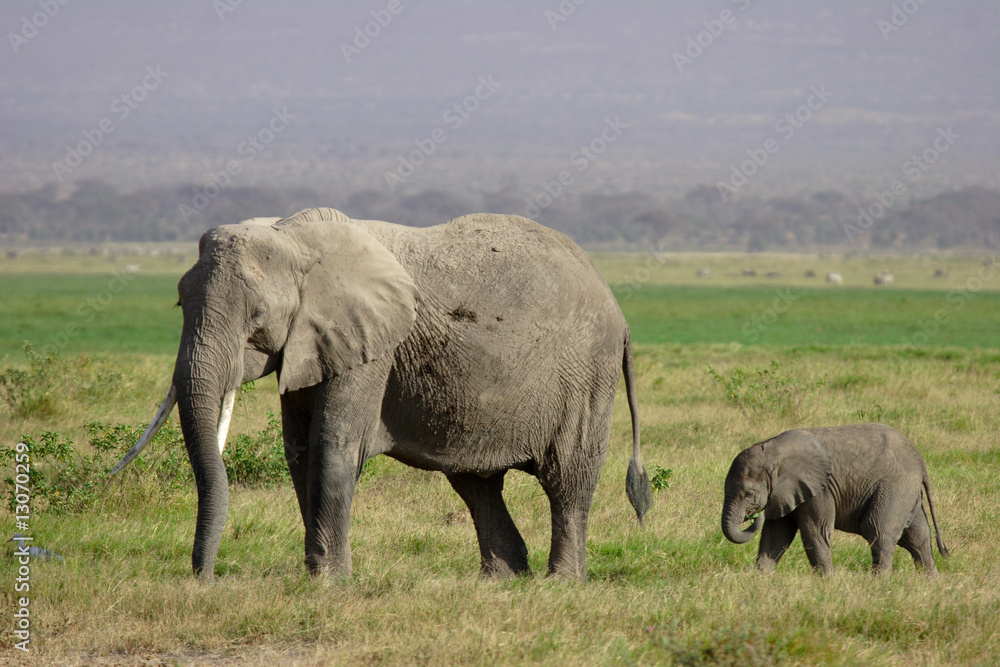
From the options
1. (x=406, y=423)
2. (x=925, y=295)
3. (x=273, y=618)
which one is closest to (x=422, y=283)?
(x=406, y=423)

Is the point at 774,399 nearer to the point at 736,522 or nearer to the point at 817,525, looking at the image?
the point at 817,525

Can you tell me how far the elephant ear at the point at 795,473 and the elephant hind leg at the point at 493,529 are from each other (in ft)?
5.71

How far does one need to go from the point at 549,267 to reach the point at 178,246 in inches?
8006

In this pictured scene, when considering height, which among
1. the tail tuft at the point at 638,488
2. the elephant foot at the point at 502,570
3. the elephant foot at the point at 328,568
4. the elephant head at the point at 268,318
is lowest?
the elephant foot at the point at 502,570

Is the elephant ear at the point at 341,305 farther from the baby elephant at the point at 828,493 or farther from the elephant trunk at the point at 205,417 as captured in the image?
the baby elephant at the point at 828,493

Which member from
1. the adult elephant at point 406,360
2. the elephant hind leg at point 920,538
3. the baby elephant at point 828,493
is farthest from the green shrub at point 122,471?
the elephant hind leg at point 920,538

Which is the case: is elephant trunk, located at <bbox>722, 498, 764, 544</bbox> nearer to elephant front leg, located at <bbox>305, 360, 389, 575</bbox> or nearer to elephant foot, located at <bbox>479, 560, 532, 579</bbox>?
elephant foot, located at <bbox>479, 560, 532, 579</bbox>

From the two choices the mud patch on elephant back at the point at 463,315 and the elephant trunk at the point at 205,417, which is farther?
the mud patch on elephant back at the point at 463,315

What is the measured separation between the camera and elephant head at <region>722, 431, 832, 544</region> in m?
6.69

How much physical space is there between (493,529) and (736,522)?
5.33 feet

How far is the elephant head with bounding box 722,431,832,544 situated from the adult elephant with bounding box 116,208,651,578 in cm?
73

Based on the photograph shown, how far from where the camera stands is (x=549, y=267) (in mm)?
6238

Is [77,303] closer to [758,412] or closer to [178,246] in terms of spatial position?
[758,412]

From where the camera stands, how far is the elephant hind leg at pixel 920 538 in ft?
23.4
